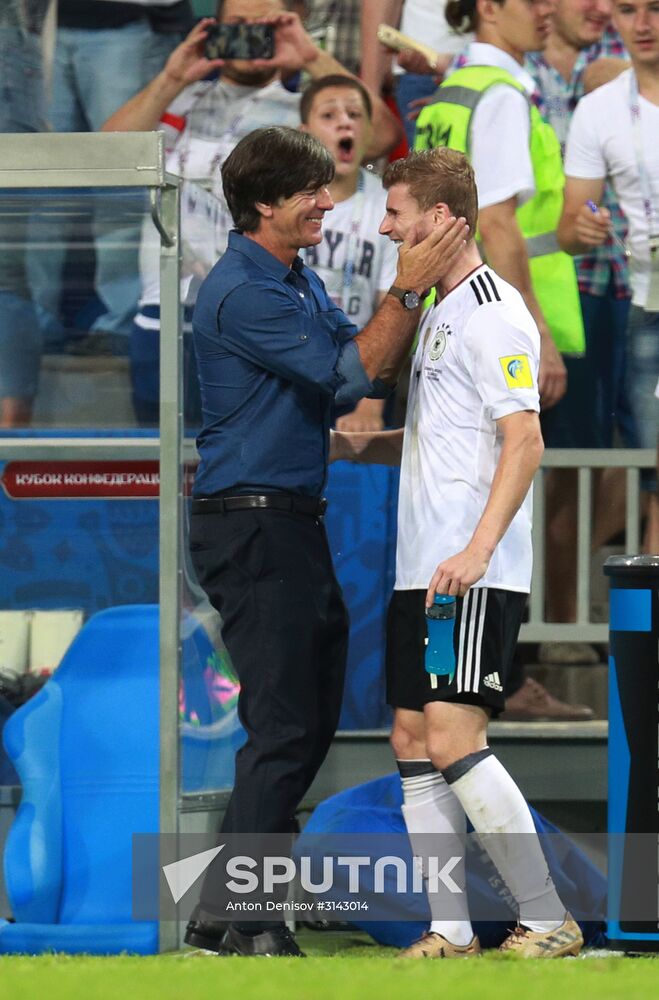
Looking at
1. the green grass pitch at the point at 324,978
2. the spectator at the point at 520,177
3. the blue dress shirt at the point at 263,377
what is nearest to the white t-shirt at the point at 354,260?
the spectator at the point at 520,177

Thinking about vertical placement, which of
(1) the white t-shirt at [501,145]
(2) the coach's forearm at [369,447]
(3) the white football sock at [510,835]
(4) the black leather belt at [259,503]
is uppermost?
(1) the white t-shirt at [501,145]

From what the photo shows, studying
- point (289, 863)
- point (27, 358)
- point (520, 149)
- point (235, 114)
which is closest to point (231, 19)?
point (235, 114)

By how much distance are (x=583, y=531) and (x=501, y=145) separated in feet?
4.10

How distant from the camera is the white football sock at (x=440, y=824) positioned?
13.2 ft

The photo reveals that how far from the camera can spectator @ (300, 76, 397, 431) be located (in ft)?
18.2

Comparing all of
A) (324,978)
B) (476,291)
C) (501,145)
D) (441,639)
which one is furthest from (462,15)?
(324,978)

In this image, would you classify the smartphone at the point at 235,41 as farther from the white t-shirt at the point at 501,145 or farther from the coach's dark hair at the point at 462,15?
the white t-shirt at the point at 501,145

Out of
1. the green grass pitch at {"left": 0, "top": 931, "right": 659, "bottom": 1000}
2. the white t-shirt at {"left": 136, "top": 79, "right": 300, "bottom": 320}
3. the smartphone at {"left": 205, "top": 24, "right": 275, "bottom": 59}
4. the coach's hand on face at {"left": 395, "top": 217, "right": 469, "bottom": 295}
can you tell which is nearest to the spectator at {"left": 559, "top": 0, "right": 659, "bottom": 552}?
the white t-shirt at {"left": 136, "top": 79, "right": 300, "bottom": 320}

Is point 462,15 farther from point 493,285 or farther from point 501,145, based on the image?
Answer: point 493,285

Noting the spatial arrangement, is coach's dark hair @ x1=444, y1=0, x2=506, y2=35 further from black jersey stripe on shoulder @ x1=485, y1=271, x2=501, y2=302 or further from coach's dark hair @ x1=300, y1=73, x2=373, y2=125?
black jersey stripe on shoulder @ x1=485, y1=271, x2=501, y2=302

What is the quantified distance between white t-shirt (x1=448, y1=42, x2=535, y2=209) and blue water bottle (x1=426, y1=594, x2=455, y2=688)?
75.7 inches

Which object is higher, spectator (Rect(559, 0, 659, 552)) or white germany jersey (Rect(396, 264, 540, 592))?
spectator (Rect(559, 0, 659, 552))

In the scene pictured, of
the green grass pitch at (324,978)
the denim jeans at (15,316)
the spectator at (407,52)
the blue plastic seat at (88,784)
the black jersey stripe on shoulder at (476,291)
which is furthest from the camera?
the spectator at (407,52)

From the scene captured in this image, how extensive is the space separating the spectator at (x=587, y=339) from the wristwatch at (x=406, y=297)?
1793 millimetres
